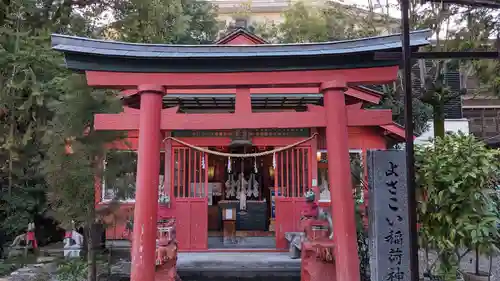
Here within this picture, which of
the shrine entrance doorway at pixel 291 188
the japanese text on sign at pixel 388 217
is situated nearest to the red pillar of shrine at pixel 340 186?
the japanese text on sign at pixel 388 217

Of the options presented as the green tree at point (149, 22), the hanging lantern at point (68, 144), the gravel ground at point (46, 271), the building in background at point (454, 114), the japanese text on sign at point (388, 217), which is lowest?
the gravel ground at point (46, 271)

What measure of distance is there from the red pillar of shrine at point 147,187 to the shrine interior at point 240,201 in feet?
17.0

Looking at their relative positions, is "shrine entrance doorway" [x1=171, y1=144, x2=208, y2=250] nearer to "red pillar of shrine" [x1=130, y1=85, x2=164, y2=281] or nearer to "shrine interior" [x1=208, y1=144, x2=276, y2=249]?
"shrine interior" [x1=208, y1=144, x2=276, y2=249]

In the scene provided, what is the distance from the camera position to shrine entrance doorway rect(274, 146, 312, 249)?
11375 millimetres

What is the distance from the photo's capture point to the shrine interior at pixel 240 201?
12.4m

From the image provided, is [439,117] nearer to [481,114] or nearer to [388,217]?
[388,217]

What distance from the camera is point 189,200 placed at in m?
A: 11.4

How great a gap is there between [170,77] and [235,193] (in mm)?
8492

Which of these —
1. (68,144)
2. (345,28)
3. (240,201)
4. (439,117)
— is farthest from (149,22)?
(439,117)

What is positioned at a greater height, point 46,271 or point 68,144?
point 68,144

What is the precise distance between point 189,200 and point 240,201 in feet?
8.39

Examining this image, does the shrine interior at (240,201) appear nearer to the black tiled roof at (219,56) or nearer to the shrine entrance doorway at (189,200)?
the shrine entrance doorway at (189,200)

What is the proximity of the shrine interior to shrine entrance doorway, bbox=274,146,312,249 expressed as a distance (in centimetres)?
76

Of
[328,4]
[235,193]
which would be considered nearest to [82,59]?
[235,193]
